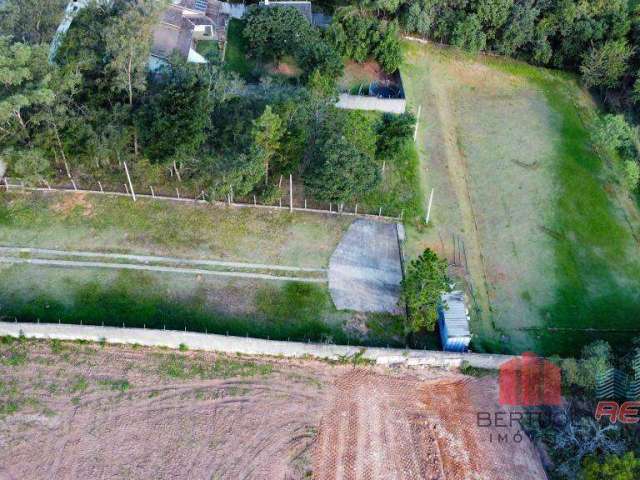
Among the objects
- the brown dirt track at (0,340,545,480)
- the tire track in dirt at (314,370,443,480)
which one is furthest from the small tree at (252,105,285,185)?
the tire track in dirt at (314,370,443,480)

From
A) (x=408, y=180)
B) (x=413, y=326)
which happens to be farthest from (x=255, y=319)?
(x=408, y=180)

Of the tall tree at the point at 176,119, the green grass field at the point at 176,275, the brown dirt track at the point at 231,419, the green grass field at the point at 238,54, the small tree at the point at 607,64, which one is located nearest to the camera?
the brown dirt track at the point at 231,419

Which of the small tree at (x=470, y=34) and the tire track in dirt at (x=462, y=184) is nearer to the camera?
the tire track in dirt at (x=462, y=184)

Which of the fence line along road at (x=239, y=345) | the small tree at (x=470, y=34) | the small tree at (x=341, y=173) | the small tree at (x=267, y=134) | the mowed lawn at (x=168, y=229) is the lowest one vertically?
the fence line along road at (x=239, y=345)

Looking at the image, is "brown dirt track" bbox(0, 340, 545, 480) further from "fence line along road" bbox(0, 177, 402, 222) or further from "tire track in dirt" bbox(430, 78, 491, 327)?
"fence line along road" bbox(0, 177, 402, 222)

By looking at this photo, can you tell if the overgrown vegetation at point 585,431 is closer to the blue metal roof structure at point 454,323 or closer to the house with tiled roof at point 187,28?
the blue metal roof structure at point 454,323

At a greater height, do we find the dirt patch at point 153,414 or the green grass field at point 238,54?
the green grass field at point 238,54

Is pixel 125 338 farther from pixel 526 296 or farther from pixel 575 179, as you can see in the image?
pixel 575 179

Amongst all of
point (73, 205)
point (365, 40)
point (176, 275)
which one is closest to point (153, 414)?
point (176, 275)

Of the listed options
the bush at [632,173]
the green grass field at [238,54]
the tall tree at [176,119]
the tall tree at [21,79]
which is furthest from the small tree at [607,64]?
the tall tree at [21,79]
